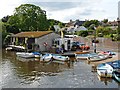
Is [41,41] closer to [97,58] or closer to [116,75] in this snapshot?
[97,58]

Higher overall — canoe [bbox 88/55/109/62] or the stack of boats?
canoe [bbox 88/55/109/62]

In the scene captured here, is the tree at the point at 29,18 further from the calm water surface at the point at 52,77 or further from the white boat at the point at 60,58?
the calm water surface at the point at 52,77

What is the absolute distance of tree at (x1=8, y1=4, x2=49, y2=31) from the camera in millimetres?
61656

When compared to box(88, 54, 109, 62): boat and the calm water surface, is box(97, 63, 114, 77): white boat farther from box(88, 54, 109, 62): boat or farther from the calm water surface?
box(88, 54, 109, 62): boat

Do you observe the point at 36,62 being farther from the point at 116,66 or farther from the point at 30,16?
the point at 30,16

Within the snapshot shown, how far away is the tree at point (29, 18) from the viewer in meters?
61.7

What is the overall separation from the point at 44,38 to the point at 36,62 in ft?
28.9

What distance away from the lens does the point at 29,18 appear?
61.8m

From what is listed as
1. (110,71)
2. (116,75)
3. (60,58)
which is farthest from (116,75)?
(60,58)

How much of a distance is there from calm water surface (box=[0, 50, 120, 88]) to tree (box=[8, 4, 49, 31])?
3321 centimetres

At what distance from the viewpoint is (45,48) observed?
1558 inches

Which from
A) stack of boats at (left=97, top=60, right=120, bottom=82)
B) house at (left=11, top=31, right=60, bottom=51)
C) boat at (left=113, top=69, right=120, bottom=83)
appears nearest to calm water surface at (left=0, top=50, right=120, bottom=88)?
boat at (left=113, top=69, right=120, bottom=83)

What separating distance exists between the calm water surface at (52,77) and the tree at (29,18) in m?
33.2

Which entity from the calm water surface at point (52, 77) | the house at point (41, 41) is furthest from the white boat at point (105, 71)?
the house at point (41, 41)
